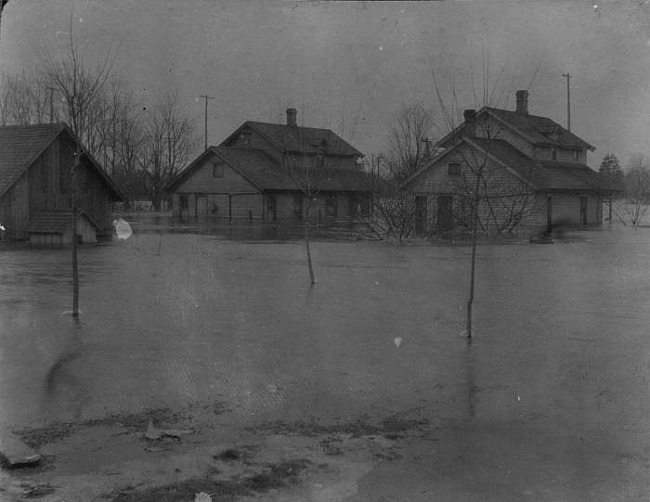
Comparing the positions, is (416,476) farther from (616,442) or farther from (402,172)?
(402,172)

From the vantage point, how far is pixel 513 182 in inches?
1485

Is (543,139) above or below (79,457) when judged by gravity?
above

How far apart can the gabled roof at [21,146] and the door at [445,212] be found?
655 inches

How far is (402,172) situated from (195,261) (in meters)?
24.9

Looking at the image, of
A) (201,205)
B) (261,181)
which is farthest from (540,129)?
(201,205)

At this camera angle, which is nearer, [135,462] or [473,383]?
[135,462]

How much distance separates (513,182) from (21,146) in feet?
74.4

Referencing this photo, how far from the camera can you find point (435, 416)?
21.2 feet

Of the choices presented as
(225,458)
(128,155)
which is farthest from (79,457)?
(128,155)

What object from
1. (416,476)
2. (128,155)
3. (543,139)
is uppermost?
(543,139)

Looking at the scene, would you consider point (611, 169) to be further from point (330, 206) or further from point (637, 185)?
point (330, 206)

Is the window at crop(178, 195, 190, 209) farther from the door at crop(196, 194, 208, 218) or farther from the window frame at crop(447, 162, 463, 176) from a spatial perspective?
the window frame at crop(447, 162, 463, 176)

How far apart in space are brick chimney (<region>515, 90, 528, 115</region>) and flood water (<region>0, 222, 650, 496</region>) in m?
31.4

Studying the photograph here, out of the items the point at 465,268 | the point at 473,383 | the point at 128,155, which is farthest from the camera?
the point at 128,155
